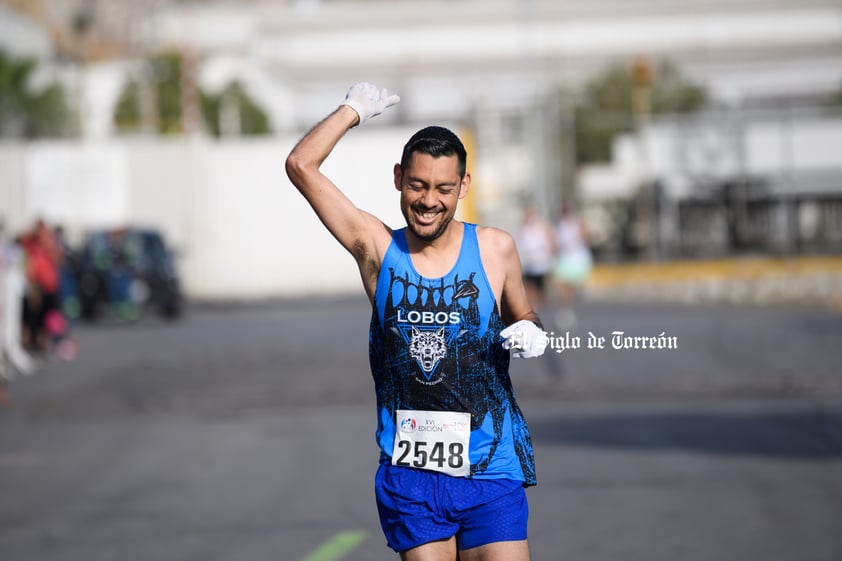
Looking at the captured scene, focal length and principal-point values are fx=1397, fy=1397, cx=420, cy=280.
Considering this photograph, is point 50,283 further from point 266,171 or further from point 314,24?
point 314,24

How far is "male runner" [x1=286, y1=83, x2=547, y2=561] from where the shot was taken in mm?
4645

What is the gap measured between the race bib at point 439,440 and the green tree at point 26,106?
191 ft

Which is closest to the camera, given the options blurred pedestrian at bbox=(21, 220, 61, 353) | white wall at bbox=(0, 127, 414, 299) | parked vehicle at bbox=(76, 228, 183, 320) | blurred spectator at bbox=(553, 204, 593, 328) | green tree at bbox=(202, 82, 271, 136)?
blurred pedestrian at bbox=(21, 220, 61, 353)

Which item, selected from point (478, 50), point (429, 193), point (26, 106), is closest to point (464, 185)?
point (429, 193)

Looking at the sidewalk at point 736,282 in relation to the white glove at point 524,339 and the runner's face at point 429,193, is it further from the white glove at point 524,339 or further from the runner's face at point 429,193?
the runner's face at point 429,193

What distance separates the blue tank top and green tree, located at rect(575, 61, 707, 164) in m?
35.0

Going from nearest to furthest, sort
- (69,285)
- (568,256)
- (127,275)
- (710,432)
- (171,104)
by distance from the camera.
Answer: (710,432) < (568,256) < (127,275) < (69,285) < (171,104)

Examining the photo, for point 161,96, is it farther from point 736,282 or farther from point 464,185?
point 464,185

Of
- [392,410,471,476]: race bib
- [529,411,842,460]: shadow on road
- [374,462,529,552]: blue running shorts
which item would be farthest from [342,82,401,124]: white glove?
[529,411,842,460]: shadow on road

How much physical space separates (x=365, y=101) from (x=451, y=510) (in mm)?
1429

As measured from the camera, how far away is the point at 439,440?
4648mm

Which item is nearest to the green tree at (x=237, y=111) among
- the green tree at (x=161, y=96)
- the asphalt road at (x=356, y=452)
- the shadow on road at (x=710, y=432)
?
the green tree at (x=161, y=96)

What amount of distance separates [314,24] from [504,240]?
78310 millimetres

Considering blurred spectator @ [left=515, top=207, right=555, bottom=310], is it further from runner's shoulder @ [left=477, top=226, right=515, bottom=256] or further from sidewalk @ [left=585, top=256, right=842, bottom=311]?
runner's shoulder @ [left=477, top=226, right=515, bottom=256]
